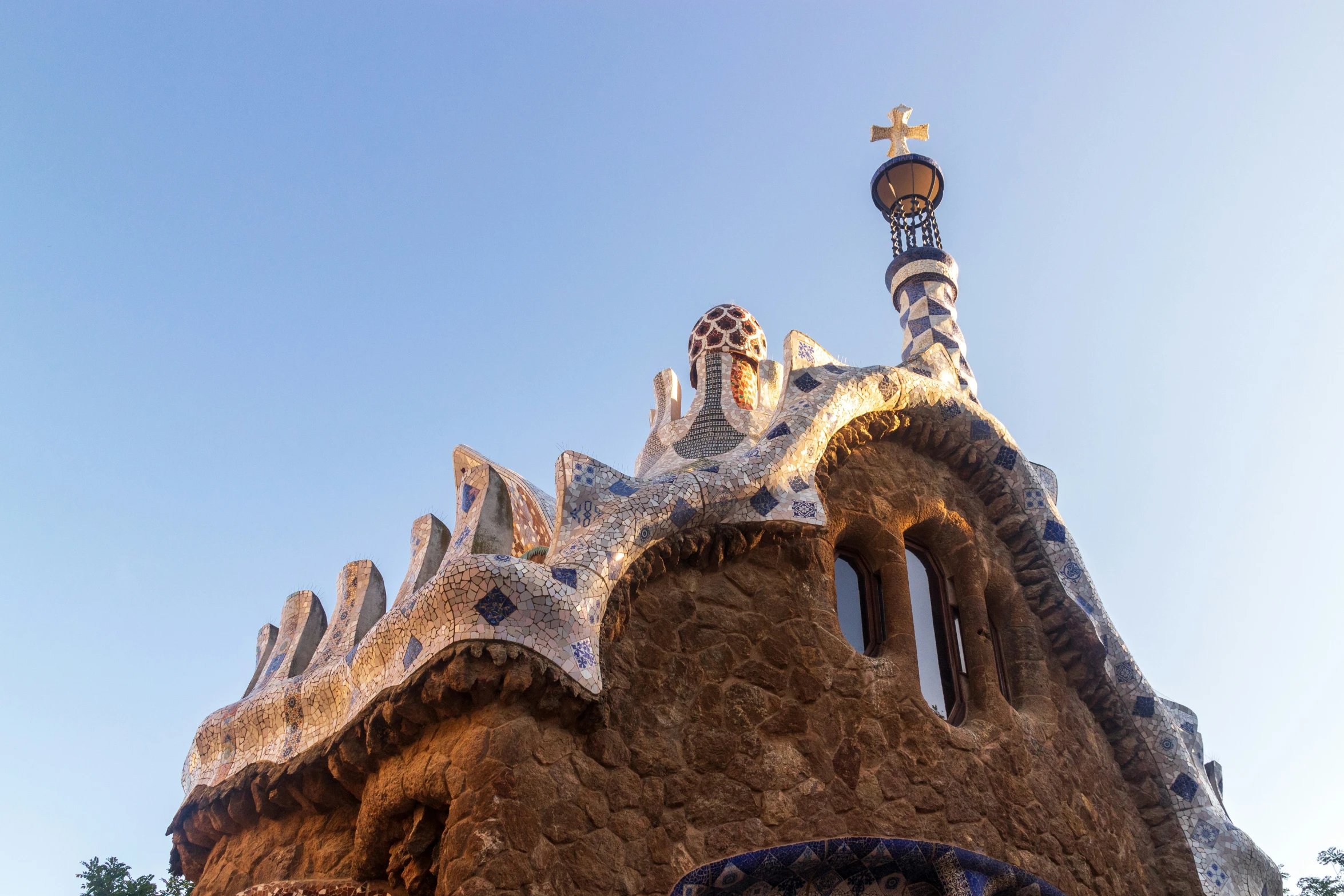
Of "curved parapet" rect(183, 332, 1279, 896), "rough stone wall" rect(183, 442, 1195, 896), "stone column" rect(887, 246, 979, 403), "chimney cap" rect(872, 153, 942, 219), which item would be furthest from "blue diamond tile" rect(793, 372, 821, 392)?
"chimney cap" rect(872, 153, 942, 219)

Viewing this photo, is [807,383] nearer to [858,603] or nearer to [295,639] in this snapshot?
[858,603]

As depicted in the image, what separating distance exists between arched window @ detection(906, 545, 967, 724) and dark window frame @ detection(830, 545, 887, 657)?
14 cm

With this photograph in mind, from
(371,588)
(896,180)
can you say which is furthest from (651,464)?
(896,180)

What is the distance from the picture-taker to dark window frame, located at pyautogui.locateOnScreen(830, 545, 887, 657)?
478 cm

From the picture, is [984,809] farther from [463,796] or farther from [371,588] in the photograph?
[371,588]

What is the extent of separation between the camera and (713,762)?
394cm

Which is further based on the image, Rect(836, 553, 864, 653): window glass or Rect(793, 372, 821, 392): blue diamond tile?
Rect(793, 372, 821, 392): blue diamond tile

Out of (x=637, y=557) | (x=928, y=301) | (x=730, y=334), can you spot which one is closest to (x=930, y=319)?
(x=928, y=301)

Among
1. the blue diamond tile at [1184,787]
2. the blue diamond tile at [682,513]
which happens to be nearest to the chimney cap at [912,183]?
the blue diamond tile at [1184,787]

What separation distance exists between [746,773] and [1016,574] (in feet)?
7.35

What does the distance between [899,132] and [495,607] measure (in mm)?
6651

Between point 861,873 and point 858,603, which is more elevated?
point 858,603

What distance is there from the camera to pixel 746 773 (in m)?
3.96

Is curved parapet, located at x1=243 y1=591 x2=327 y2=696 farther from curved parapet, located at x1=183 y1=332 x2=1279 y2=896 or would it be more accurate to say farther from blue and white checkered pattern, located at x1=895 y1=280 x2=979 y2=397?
blue and white checkered pattern, located at x1=895 y1=280 x2=979 y2=397
